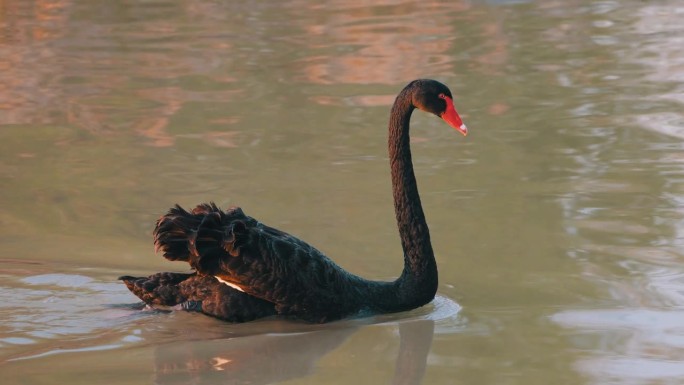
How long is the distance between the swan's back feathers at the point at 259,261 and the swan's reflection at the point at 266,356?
13 centimetres

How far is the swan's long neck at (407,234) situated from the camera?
5297 millimetres

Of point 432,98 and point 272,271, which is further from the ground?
point 432,98

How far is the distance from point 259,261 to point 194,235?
30 centimetres

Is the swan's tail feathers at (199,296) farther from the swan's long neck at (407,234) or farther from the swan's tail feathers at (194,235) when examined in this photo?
the swan's long neck at (407,234)

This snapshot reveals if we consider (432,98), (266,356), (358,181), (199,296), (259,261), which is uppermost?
(432,98)

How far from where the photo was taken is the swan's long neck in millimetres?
5297

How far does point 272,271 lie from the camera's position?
511cm

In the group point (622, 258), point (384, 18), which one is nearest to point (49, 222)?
point (622, 258)

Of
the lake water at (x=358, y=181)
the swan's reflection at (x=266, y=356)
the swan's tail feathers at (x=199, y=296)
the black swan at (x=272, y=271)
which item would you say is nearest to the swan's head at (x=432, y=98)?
the black swan at (x=272, y=271)

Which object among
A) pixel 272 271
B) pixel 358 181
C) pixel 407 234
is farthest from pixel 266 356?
pixel 358 181

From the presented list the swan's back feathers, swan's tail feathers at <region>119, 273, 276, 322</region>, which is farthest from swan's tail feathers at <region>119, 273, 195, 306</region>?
the swan's back feathers

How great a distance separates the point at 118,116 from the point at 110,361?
445cm

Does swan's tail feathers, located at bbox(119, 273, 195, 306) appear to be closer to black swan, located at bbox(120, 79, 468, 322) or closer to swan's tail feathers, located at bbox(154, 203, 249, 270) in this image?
black swan, located at bbox(120, 79, 468, 322)

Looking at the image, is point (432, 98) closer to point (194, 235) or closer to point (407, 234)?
point (407, 234)
